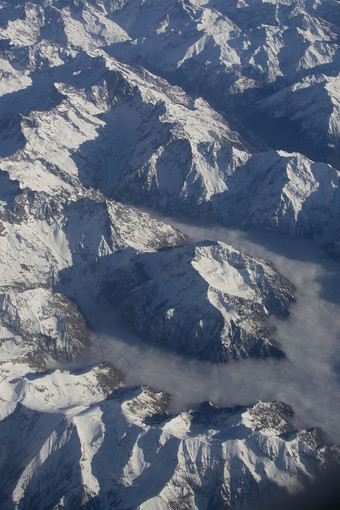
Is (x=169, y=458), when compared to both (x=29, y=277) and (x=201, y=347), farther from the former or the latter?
(x=29, y=277)

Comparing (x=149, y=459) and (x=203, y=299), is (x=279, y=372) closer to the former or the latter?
(x=203, y=299)

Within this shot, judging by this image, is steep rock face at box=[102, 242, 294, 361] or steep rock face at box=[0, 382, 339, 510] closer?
steep rock face at box=[0, 382, 339, 510]

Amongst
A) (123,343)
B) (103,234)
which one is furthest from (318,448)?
(103,234)

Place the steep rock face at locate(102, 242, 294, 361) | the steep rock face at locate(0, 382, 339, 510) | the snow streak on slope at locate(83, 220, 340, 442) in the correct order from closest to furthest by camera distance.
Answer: the steep rock face at locate(0, 382, 339, 510), the snow streak on slope at locate(83, 220, 340, 442), the steep rock face at locate(102, 242, 294, 361)

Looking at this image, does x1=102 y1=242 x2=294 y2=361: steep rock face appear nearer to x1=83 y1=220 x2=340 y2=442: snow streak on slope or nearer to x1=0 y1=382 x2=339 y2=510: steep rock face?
x1=83 y1=220 x2=340 y2=442: snow streak on slope

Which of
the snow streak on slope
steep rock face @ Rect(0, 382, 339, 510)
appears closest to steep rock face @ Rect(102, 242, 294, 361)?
the snow streak on slope

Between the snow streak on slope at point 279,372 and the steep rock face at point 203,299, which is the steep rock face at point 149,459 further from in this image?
the steep rock face at point 203,299

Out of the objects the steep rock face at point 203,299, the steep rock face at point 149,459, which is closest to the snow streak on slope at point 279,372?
the steep rock face at point 203,299
